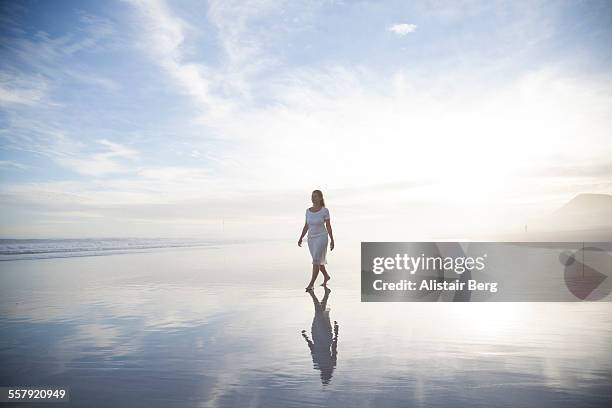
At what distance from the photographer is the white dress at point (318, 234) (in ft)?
43.5

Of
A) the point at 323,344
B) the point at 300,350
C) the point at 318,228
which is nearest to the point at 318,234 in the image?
the point at 318,228

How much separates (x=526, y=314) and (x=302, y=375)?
215 inches

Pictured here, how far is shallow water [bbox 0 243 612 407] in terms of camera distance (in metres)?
4.56

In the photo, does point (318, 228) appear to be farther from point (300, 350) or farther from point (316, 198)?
point (300, 350)

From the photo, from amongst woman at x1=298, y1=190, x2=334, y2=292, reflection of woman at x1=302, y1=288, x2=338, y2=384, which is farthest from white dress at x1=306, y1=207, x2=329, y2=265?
reflection of woman at x1=302, y1=288, x2=338, y2=384

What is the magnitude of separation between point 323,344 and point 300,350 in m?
0.43

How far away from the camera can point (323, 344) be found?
256 inches

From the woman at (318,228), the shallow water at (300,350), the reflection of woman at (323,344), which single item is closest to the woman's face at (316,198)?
Result: the woman at (318,228)

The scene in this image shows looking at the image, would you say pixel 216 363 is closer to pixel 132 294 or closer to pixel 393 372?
pixel 393 372

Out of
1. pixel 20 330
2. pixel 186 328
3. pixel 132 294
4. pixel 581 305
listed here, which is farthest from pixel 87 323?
pixel 581 305

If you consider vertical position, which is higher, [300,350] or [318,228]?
[318,228]

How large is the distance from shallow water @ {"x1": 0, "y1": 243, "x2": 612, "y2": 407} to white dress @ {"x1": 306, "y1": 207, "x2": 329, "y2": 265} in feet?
6.60

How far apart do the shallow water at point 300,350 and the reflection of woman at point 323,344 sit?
0.02m

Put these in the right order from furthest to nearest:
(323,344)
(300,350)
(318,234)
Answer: (318,234), (323,344), (300,350)
